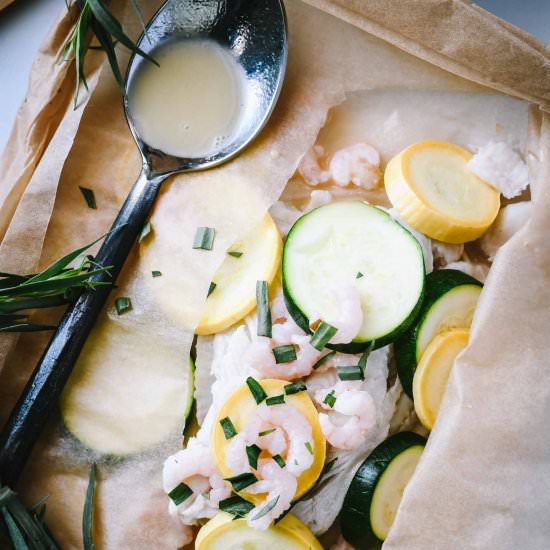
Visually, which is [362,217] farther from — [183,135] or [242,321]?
[183,135]

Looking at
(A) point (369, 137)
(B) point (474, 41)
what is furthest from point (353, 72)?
(B) point (474, 41)

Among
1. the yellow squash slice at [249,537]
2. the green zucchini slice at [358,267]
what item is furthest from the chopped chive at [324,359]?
the yellow squash slice at [249,537]

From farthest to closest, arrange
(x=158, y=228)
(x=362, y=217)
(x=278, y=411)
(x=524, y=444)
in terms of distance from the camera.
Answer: (x=158, y=228), (x=362, y=217), (x=278, y=411), (x=524, y=444)

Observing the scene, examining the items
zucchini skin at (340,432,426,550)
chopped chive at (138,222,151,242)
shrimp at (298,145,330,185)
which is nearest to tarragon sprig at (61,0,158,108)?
chopped chive at (138,222,151,242)

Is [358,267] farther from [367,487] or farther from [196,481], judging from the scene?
[196,481]

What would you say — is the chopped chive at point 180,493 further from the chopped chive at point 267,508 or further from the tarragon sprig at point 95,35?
the tarragon sprig at point 95,35

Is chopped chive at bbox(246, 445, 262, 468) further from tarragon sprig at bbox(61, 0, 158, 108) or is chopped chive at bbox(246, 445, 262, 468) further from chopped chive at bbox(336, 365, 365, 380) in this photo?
tarragon sprig at bbox(61, 0, 158, 108)

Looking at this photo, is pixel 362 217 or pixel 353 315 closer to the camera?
pixel 353 315
